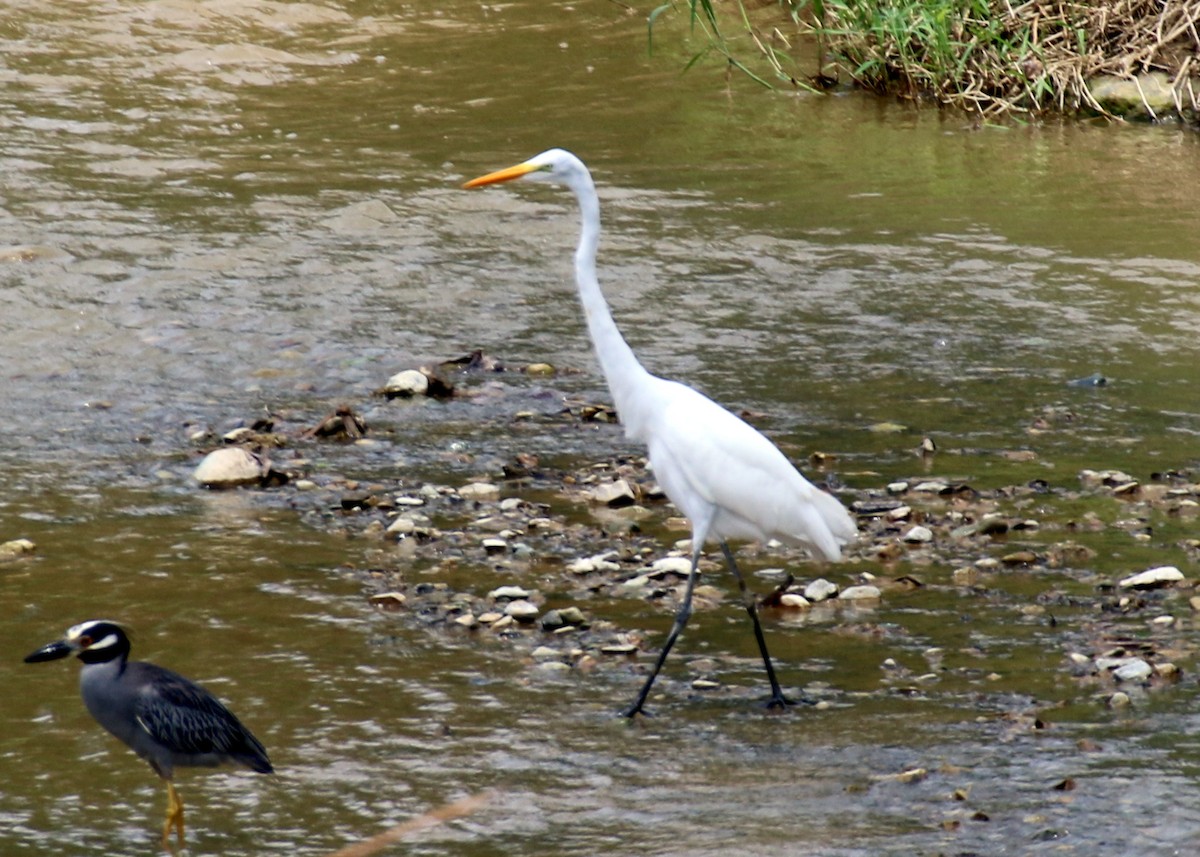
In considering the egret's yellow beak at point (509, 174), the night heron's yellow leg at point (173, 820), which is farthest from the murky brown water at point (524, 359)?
the egret's yellow beak at point (509, 174)

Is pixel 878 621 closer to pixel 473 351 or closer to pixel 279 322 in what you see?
pixel 473 351

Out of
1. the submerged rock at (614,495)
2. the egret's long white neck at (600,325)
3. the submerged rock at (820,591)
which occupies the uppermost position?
the egret's long white neck at (600,325)

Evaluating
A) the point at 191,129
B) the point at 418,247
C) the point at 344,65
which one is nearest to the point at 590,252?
the point at 418,247

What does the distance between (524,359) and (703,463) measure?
317cm

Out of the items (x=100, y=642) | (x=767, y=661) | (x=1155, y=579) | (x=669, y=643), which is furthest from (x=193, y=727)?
(x=1155, y=579)

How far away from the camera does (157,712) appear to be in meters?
4.27

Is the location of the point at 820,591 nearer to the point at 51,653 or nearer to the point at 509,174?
the point at 509,174

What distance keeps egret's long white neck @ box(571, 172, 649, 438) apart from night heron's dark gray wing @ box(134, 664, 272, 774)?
1.96m

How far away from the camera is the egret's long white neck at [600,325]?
5691 millimetres

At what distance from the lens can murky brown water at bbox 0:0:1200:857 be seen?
4.52 meters

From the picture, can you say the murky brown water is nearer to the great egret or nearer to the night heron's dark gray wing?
the night heron's dark gray wing

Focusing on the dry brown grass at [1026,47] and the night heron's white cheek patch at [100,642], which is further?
the dry brown grass at [1026,47]

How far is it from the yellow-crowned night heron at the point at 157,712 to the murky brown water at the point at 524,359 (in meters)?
0.19

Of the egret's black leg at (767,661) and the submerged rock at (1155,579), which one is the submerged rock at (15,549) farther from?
the submerged rock at (1155,579)
